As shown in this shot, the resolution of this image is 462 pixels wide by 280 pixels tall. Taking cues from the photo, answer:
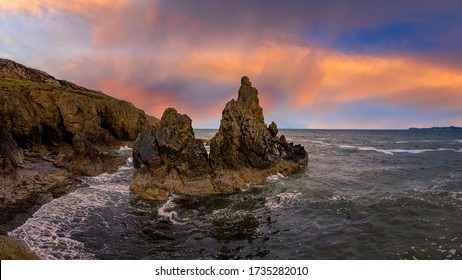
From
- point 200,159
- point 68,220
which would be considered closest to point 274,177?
point 200,159

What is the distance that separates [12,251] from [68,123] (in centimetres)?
5358

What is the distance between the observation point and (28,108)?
2203 inches

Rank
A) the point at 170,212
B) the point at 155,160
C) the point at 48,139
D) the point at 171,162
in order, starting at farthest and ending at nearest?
the point at 48,139, the point at 171,162, the point at 155,160, the point at 170,212

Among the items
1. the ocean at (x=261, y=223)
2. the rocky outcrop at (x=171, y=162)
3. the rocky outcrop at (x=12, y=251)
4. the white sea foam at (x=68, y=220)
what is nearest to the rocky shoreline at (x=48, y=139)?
the white sea foam at (x=68, y=220)

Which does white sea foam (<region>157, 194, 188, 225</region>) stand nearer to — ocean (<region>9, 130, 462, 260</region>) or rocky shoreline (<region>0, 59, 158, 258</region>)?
ocean (<region>9, 130, 462, 260</region>)

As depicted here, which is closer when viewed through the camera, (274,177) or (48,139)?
(274,177)

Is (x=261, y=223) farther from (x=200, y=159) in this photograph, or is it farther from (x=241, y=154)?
(x=241, y=154)

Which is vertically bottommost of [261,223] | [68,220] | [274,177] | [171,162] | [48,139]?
[261,223]

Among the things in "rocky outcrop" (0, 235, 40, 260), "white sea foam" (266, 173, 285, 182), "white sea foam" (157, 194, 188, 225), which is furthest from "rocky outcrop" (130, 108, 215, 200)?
"rocky outcrop" (0, 235, 40, 260)

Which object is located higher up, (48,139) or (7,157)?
(48,139)

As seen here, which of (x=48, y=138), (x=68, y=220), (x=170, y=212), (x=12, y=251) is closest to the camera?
(x=12, y=251)

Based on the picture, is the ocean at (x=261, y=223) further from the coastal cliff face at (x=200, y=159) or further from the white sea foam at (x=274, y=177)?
the white sea foam at (x=274, y=177)

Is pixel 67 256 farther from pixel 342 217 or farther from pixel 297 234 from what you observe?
pixel 342 217

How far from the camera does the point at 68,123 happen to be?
61281 millimetres
